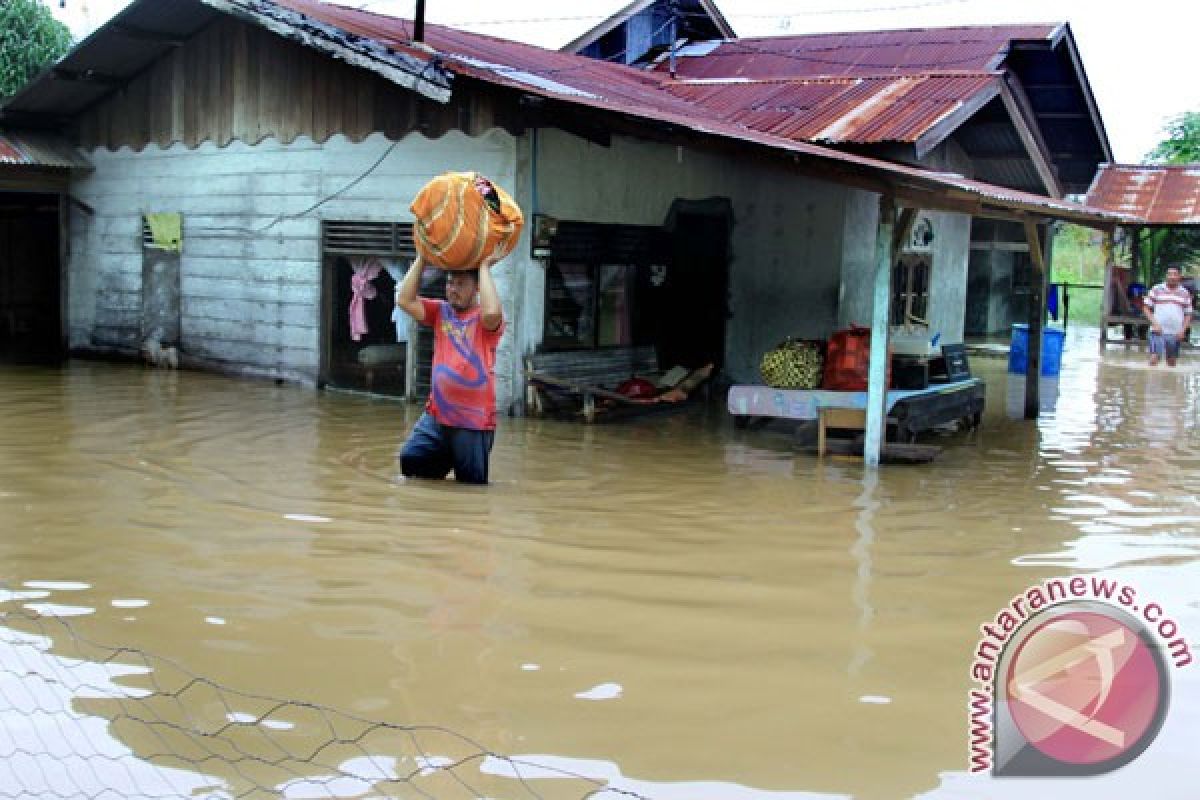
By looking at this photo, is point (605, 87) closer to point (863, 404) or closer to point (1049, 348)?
point (863, 404)

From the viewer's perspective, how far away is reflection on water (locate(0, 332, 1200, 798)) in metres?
4.06

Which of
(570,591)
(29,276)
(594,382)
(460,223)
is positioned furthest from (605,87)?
Answer: (29,276)

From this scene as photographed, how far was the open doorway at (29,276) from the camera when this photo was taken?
1905cm

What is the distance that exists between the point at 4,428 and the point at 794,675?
7783 mm

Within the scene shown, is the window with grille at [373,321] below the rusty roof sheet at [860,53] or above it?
below

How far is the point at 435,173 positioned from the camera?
12.2 metres

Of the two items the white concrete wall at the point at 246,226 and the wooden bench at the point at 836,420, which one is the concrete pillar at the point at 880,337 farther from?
the white concrete wall at the point at 246,226

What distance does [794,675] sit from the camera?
188 inches

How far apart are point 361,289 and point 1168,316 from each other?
43.1ft

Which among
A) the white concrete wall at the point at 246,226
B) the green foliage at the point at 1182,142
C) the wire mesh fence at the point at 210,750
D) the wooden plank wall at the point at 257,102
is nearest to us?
the wire mesh fence at the point at 210,750

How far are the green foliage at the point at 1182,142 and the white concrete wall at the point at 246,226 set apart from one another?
88.8 feet

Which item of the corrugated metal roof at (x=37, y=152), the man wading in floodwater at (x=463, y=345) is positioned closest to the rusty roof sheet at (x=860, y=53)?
the corrugated metal roof at (x=37, y=152)

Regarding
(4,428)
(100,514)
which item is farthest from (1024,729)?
(4,428)

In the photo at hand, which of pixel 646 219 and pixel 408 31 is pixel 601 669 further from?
pixel 408 31
